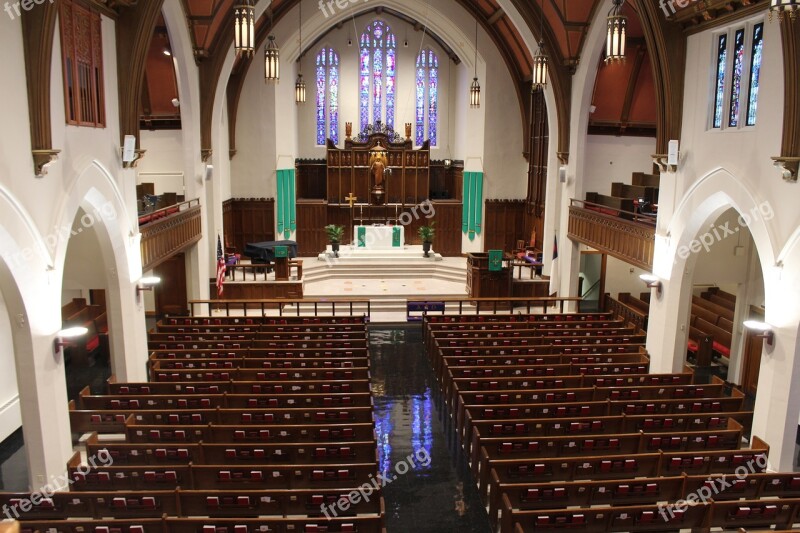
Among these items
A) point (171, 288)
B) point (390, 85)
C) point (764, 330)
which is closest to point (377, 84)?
point (390, 85)

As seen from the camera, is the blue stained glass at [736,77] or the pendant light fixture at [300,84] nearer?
the blue stained glass at [736,77]

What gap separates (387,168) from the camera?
26.2 metres

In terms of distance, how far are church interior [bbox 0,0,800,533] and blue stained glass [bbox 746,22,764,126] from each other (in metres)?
0.04

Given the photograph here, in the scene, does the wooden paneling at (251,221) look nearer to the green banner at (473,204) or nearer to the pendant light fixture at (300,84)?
the pendant light fixture at (300,84)

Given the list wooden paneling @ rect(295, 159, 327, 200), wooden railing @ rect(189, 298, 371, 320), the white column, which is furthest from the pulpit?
the white column

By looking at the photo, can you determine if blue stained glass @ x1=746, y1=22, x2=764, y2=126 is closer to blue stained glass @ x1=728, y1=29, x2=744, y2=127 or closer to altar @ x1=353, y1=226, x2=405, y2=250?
blue stained glass @ x1=728, y1=29, x2=744, y2=127

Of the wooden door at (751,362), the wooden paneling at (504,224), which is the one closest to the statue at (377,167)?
the wooden paneling at (504,224)

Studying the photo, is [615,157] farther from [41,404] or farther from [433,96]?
[41,404]

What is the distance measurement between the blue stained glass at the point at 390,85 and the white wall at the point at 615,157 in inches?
382

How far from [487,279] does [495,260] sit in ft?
2.23

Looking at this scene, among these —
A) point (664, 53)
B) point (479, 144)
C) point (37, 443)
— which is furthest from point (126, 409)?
point (479, 144)

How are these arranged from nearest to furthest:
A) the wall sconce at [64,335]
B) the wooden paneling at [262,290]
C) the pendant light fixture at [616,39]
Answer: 1. the wall sconce at [64,335]
2. the pendant light fixture at [616,39]
3. the wooden paneling at [262,290]

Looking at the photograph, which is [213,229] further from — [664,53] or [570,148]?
[664,53]

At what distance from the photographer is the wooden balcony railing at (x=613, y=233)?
14.3 m
